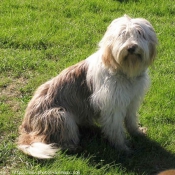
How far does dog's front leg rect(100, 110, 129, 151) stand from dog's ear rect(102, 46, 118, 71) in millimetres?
537

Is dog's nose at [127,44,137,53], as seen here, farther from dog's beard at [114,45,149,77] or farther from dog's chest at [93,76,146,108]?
dog's chest at [93,76,146,108]

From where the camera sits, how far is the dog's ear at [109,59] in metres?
4.49

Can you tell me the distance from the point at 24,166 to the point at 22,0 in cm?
471

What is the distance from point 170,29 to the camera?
24.3ft

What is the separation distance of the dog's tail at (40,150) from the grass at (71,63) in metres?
0.08

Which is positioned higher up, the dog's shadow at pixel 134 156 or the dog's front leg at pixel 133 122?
the dog's front leg at pixel 133 122

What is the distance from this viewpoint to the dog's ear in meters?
4.49

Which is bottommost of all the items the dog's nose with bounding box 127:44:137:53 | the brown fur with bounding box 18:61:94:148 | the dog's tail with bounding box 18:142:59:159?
the dog's tail with bounding box 18:142:59:159

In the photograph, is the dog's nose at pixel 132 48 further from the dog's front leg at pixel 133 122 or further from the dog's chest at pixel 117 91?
the dog's front leg at pixel 133 122

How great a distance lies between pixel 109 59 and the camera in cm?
452

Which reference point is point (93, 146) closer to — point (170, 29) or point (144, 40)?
point (144, 40)

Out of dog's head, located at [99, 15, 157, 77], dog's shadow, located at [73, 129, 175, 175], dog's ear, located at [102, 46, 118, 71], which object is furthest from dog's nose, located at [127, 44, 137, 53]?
dog's shadow, located at [73, 129, 175, 175]

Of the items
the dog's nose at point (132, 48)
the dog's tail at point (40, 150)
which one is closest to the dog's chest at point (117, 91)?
the dog's nose at point (132, 48)

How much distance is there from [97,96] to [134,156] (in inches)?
33.2
